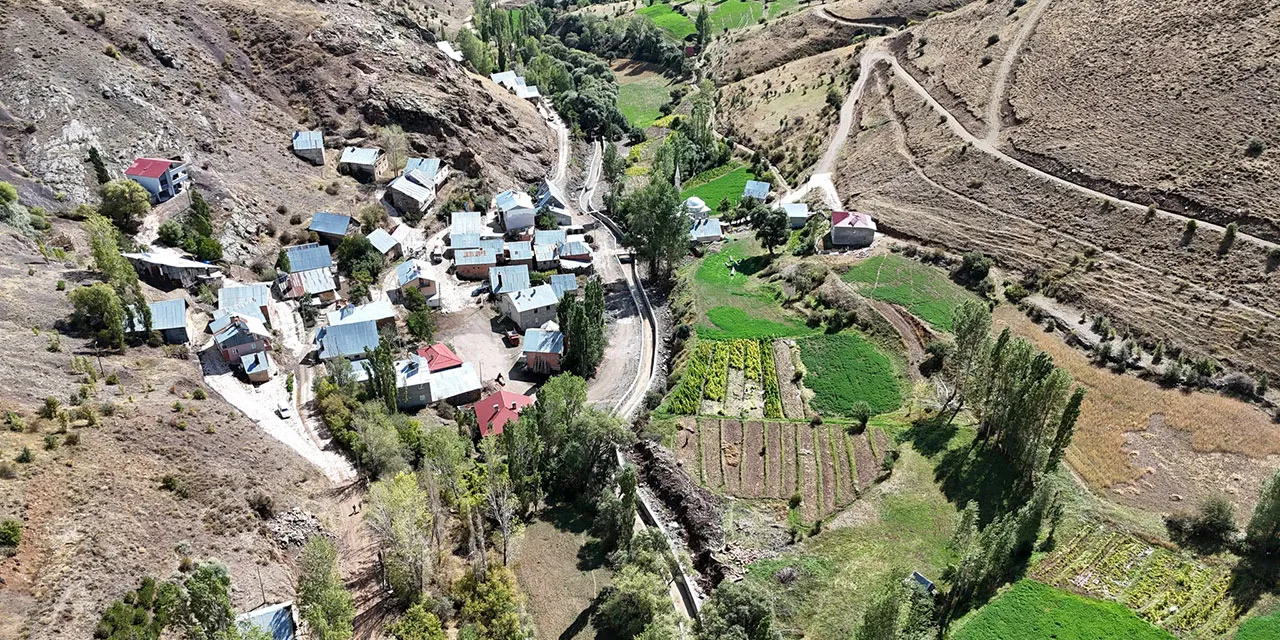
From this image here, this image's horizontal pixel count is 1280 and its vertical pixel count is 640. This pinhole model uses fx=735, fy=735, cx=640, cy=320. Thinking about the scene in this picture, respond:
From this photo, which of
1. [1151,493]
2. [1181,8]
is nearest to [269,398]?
[1151,493]

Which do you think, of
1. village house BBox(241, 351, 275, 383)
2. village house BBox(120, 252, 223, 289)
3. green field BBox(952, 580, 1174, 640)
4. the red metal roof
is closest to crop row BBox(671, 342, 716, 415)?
green field BBox(952, 580, 1174, 640)

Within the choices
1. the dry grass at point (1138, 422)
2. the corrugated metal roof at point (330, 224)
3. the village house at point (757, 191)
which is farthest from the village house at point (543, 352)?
the dry grass at point (1138, 422)

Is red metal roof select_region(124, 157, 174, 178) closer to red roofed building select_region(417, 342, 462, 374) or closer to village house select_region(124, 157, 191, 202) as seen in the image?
village house select_region(124, 157, 191, 202)

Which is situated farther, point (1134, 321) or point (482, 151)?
point (482, 151)

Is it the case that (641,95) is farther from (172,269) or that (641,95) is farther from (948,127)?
(172,269)

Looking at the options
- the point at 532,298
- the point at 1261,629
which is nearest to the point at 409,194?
the point at 532,298

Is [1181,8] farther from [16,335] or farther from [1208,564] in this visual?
[16,335]
